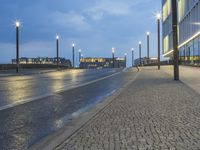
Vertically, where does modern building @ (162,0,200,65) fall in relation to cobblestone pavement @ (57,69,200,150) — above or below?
above

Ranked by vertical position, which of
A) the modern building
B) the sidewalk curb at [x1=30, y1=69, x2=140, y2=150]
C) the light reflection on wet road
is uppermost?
the modern building

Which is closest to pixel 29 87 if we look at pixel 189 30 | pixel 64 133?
pixel 64 133

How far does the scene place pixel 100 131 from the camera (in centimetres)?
957

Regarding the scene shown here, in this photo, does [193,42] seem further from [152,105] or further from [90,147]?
[90,147]

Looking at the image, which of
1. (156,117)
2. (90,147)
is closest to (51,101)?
(156,117)

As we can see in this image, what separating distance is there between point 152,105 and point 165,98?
8.13 feet

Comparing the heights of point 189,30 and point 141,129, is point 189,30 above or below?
above

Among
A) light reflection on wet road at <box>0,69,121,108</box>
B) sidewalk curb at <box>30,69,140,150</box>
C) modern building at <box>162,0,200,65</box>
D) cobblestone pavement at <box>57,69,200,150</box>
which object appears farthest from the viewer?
modern building at <box>162,0,200,65</box>

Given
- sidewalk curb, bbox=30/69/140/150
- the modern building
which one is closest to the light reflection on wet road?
sidewalk curb, bbox=30/69/140/150

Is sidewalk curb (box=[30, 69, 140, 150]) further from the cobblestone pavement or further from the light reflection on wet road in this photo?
the light reflection on wet road

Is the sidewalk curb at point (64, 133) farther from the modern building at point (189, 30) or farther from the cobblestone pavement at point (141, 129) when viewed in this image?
the modern building at point (189, 30)

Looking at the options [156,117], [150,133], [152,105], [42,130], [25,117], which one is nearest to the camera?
[150,133]

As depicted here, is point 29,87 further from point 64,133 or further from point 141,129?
point 141,129

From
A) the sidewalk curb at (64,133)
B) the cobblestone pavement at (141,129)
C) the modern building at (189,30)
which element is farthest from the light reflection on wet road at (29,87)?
the modern building at (189,30)
